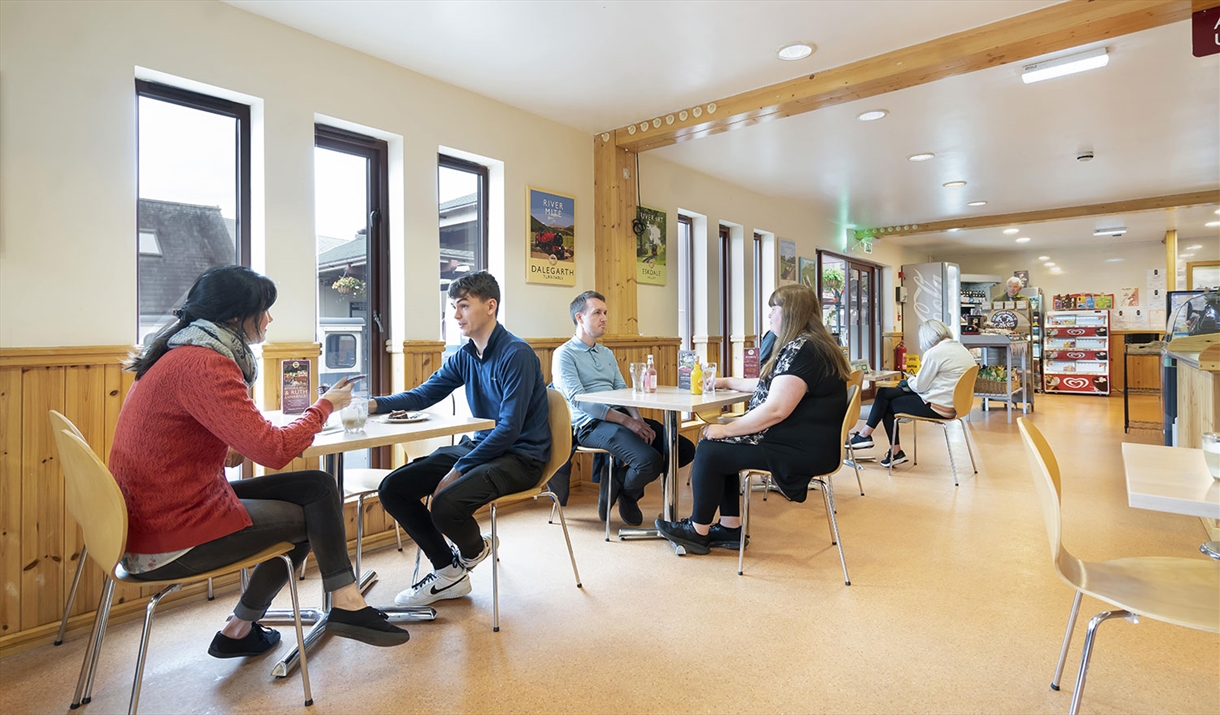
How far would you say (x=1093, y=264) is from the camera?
11.4m

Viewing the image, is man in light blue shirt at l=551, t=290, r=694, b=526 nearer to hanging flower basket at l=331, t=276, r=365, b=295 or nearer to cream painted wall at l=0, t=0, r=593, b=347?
cream painted wall at l=0, t=0, r=593, b=347

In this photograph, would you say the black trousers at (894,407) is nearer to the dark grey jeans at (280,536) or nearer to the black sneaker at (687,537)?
the black sneaker at (687,537)

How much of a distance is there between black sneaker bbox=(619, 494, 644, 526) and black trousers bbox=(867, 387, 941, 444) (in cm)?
254

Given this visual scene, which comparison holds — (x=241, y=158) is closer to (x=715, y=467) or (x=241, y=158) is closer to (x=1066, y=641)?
(x=715, y=467)

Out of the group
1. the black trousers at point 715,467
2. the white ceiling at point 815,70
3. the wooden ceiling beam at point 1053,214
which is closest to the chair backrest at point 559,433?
the black trousers at point 715,467

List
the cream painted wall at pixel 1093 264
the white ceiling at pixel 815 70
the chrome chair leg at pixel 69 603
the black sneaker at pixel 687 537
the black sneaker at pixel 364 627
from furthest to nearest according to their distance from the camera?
the cream painted wall at pixel 1093 264 < the black sneaker at pixel 687 537 < the white ceiling at pixel 815 70 < the chrome chair leg at pixel 69 603 < the black sneaker at pixel 364 627

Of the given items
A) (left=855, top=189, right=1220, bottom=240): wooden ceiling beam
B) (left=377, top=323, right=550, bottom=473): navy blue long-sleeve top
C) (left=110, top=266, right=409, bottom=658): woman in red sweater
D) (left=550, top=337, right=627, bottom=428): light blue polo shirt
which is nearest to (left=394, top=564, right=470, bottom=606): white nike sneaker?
Result: (left=377, top=323, right=550, bottom=473): navy blue long-sleeve top

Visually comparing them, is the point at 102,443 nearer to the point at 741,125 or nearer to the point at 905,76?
the point at 741,125

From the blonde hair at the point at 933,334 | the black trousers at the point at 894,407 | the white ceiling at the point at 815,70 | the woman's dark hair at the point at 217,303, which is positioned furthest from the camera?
the blonde hair at the point at 933,334

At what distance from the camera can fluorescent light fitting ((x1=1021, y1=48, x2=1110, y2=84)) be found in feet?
11.4

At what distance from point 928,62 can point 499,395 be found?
2.78 metres

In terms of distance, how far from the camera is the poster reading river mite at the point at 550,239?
170 inches

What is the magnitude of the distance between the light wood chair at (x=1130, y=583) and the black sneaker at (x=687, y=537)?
160 cm

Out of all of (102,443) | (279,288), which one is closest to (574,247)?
(279,288)
